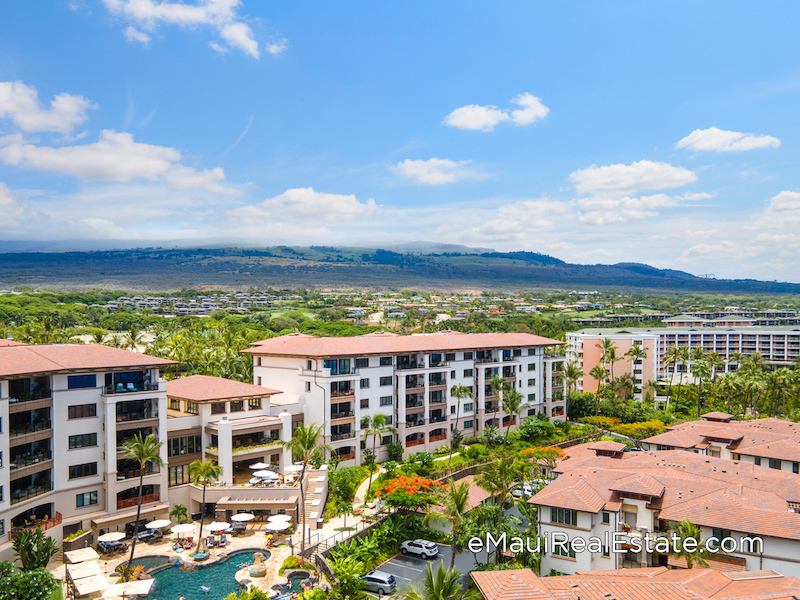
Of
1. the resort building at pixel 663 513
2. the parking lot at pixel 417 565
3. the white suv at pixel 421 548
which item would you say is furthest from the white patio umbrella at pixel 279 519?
the resort building at pixel 663 513

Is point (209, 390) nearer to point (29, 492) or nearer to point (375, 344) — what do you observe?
point (29, 492)

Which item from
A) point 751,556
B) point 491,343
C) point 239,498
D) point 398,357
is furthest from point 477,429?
point 751,556

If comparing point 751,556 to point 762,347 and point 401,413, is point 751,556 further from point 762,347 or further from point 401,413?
point 762,347

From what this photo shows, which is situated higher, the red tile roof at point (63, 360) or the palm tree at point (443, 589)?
the red tile roof at point (63, 360)

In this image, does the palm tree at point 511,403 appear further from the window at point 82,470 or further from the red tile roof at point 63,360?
the window at point 82,470

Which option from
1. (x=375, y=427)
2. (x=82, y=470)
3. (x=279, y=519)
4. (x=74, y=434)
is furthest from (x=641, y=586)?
(x=74, y=434)

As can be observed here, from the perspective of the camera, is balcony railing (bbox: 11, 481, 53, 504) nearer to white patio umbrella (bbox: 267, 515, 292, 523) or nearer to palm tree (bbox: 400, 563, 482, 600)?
white patio umbrella (bbox: 267, 515, 292, 523)
